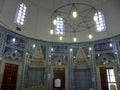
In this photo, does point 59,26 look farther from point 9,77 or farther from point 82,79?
point 9,77

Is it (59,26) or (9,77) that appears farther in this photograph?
(59,26)

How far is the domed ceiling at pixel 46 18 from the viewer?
10583 millimetres

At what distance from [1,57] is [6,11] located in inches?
143

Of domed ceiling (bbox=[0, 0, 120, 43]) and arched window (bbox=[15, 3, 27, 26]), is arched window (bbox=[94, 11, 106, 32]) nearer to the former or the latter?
domed ceiling (bbox=[0, 0, 120, 43])

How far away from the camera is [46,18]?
42.8ft

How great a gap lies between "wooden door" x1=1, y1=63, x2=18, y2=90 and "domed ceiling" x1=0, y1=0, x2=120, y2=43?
300cm

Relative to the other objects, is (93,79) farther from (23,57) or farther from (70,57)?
(23,57)

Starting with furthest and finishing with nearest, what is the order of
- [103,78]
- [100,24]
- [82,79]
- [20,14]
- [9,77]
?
[100,24] < [82,79] < [20,14] < [103,78] < [9,77]

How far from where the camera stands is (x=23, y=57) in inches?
425

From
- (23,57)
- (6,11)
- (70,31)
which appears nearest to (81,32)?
(70,31)

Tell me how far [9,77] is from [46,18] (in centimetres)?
671

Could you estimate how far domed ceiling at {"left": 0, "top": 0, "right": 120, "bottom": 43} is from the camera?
1058 centimetres

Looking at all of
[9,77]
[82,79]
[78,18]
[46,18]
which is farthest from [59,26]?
[9,77]

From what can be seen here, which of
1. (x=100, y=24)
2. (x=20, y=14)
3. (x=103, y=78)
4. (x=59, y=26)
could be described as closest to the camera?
(x=103, y=78)
